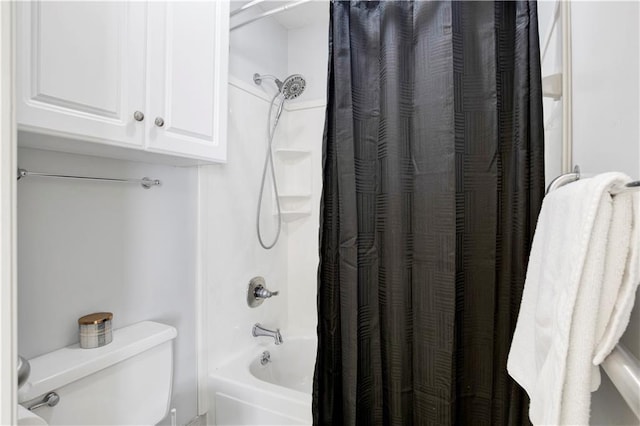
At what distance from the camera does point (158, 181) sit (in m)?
1.30

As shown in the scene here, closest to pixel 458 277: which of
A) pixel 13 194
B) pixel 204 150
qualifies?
pixel 204 150

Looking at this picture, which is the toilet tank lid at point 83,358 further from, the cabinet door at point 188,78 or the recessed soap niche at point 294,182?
the recessed soap niche at point 294,182

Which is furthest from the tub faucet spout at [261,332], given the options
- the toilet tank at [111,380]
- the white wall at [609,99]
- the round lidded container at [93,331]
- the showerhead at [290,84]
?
the white wall at [609,99]

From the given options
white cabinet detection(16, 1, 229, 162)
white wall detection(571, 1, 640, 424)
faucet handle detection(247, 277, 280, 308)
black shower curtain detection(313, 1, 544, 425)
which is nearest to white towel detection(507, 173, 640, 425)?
white wall detection(571, 1, 640, 424)

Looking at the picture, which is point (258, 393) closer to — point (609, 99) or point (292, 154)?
point (292, 154)

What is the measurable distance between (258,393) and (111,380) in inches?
22.6

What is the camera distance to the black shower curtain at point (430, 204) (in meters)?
1.04

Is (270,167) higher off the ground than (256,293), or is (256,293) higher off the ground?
(270,167)

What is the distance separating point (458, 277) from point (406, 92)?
651mm

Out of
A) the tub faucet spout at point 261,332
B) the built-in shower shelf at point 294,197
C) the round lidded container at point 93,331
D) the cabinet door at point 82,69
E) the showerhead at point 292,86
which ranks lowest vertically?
the tub faucet spout at point 261,332

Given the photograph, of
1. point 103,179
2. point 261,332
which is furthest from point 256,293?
point 103,179

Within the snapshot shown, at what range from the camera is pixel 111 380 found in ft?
3.38

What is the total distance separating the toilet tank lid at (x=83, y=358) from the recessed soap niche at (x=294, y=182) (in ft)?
3.51

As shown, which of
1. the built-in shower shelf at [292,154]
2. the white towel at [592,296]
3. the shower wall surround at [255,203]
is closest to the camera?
the white towel at [592,296]
